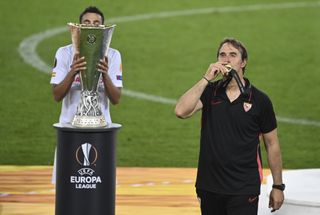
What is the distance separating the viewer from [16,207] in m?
8.71

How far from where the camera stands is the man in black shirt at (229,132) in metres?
6.14

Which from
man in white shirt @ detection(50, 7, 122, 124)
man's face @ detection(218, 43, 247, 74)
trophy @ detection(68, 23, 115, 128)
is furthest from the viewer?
man in white shirt @ detection(50, 7, 122, 124)

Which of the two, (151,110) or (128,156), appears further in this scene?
(151,110)

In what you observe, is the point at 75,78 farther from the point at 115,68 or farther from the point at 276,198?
the point at 276,198

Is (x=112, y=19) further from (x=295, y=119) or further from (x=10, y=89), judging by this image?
(x=295, y=119)

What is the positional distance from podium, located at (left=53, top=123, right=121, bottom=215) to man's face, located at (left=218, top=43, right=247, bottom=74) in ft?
3.16

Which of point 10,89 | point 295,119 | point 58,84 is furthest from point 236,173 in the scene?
point 10,89

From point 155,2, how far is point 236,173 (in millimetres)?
15628

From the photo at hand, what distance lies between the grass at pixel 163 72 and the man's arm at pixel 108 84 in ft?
15.3

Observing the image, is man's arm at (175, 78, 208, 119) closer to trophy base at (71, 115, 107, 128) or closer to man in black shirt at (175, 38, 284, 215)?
man in black shirt at (175, 38, 284, 215)

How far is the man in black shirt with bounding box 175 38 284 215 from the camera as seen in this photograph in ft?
20.2

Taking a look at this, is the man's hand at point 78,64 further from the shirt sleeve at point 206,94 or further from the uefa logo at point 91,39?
the shirt sleeve at point 206,94

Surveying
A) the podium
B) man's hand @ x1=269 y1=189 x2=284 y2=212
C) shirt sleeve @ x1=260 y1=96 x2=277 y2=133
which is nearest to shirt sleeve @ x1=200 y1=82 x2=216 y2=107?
shirt sleeve @ x1=260 y1=96 x2=277 y2=133

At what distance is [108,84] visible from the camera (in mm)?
7059
